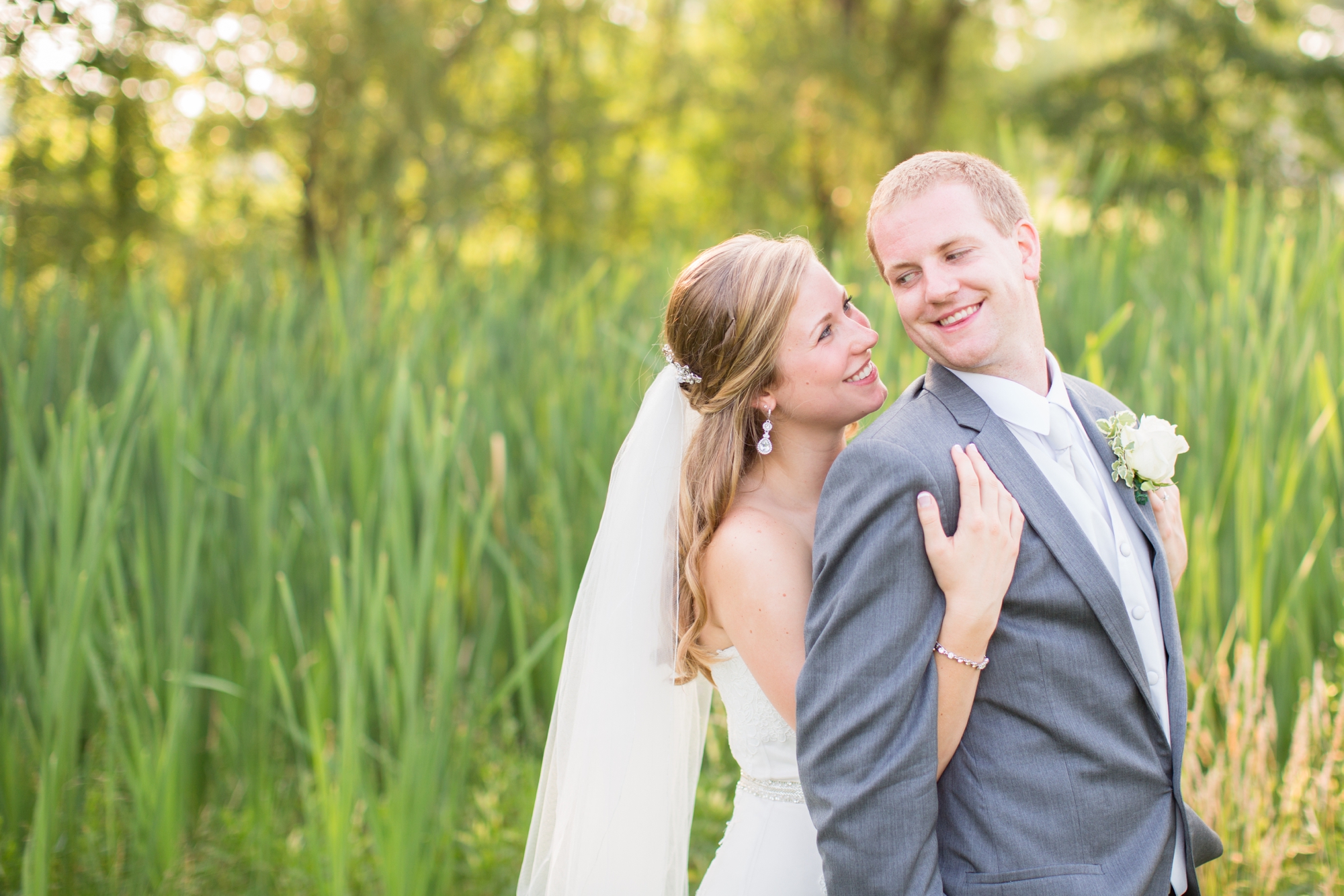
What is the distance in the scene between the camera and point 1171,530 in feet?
5.37

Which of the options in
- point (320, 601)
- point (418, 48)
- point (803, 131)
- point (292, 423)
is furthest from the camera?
point (803, 131)

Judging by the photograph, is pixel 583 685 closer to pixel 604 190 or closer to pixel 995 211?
pixel 995 211

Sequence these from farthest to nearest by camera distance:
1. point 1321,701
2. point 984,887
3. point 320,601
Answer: point 320,601 < point 1321,701 < point 984,887

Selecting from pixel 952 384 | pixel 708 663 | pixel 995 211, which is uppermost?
pixel 995 211

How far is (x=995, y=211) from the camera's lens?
1485 mm

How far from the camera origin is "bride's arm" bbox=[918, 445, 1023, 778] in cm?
127

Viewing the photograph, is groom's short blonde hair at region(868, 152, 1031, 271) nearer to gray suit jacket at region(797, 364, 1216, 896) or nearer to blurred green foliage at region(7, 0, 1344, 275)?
gray suit jacket at region(797, 364, 1216, 896)

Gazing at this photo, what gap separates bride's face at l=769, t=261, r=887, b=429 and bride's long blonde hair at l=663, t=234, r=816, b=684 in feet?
0.07

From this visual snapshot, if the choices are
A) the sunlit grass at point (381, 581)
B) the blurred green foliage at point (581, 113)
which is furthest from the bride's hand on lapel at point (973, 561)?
the blurred green foliage at point (581, 113)

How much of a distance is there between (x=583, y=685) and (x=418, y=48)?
19.1 ft

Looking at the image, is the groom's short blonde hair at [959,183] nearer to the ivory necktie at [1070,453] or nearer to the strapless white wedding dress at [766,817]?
the ivory necktie at [1070,453]

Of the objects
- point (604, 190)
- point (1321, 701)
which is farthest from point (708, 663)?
point (604, 190)

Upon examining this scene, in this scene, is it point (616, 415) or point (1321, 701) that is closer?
point (1321, 701)

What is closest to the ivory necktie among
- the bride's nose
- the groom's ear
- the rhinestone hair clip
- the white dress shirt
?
the white dress shirt
